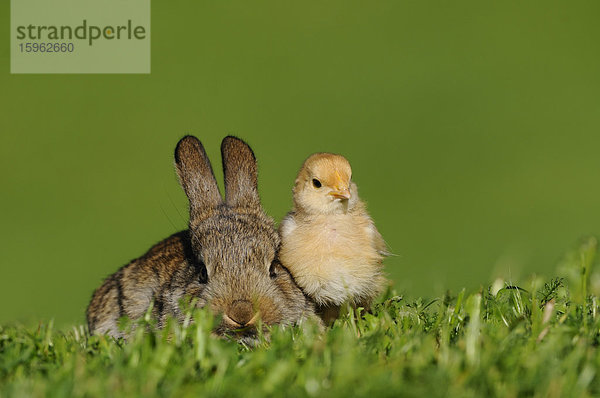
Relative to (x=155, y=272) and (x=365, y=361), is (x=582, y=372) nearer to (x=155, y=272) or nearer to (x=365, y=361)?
(x=365, y=361)

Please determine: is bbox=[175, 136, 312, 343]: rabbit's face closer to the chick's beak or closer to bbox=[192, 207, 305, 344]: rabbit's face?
bbox=[192, 207, 305, 344]: rabbit's face

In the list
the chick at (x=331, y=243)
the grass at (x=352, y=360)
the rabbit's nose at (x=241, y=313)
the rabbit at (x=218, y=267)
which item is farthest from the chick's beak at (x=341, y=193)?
the rabbit's nose at (x=241, y=313)

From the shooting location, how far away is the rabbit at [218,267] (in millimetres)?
4762

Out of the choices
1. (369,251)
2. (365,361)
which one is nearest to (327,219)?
(369,251)

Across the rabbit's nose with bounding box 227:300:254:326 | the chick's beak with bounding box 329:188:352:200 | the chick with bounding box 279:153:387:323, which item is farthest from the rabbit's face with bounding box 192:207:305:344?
the chick's beak with bounding box 329:188:352:200

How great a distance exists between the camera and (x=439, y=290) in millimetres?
5344

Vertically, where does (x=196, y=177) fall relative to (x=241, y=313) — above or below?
above

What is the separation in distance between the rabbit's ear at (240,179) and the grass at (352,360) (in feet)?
4.90

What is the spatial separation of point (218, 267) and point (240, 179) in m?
0.99

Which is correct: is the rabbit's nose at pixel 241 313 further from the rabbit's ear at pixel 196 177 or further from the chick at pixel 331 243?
the rabbit's ear at pixel 196 177

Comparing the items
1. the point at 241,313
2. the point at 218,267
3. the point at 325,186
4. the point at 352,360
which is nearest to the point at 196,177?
the point at 218,267

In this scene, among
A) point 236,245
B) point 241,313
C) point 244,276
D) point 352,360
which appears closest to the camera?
point 352,360

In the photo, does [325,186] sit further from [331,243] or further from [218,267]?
[218,267]

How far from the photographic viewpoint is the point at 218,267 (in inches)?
195
